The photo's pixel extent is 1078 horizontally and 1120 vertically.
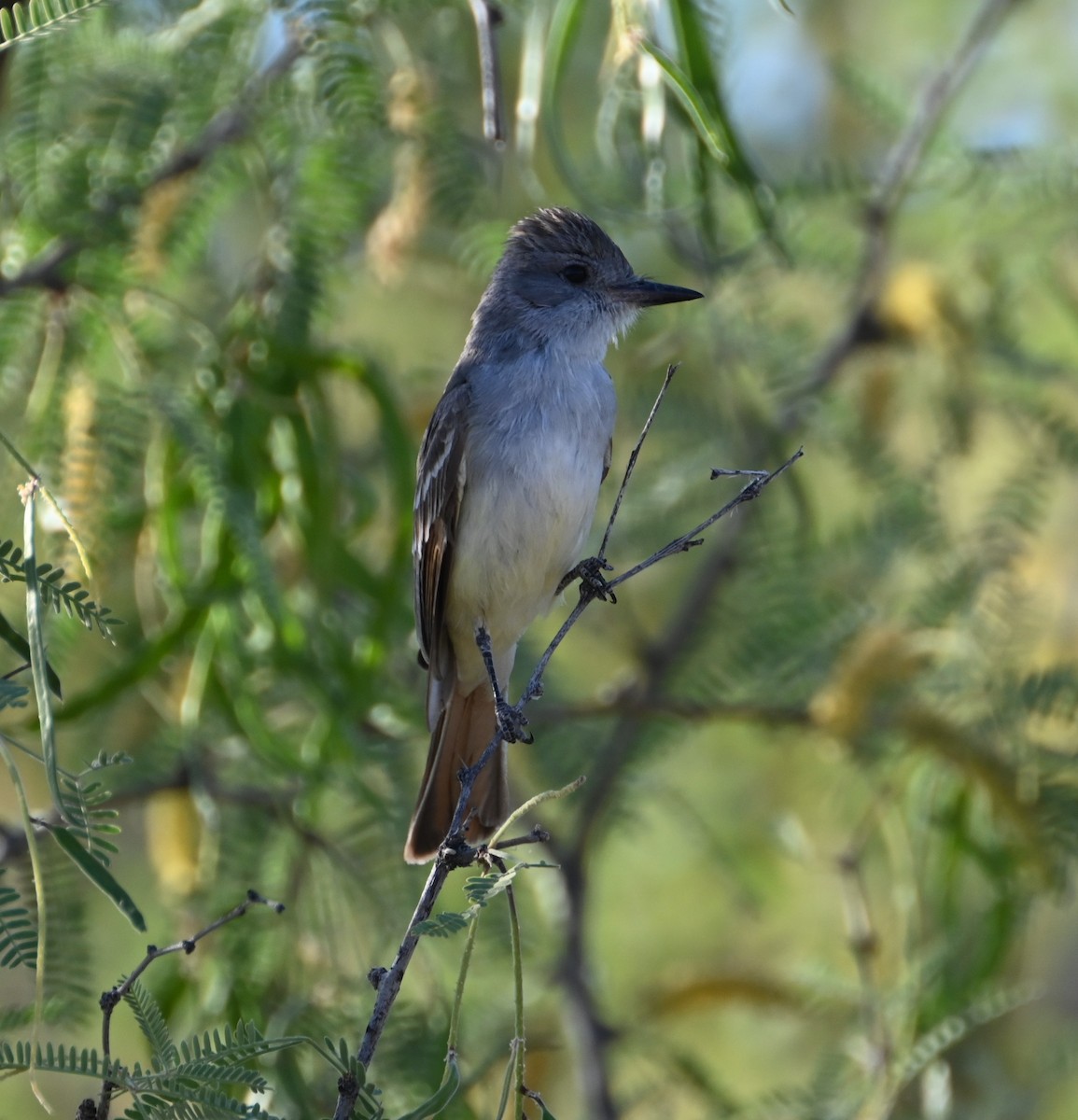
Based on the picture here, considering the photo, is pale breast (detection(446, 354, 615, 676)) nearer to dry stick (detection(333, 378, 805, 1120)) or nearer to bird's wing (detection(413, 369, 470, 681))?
bird's wing (detection(413, 369, 470, 681))

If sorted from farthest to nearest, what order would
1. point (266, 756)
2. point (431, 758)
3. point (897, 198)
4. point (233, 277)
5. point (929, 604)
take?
point (233, 277), point (897, 198), point (929, 604), point (431, 758), point (266, 756)

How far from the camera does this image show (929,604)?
405 centimetres

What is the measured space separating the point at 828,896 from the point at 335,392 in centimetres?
257

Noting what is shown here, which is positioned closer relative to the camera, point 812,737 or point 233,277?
point 812,737

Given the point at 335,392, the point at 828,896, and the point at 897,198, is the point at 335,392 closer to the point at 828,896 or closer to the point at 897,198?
the point at 897,198

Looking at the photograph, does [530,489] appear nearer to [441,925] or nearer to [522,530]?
[522,530]

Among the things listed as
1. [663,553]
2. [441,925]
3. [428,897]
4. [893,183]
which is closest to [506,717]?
[663,553]

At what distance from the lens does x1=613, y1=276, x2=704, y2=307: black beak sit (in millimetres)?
3854

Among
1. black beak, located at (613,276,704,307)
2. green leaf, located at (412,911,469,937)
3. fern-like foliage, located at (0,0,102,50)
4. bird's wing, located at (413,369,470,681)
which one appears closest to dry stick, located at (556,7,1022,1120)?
bird's wing, located at (413,369,470,681)

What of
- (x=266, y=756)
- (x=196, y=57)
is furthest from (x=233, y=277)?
(x=266, y=756)

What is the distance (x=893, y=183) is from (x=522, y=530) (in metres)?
1.76

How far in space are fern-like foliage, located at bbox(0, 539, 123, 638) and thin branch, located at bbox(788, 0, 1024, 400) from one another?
311 centimetres

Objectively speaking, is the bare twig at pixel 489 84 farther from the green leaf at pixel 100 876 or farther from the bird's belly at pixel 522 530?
the bird's belly at pixel 522 530

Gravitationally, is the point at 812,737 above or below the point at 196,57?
below
